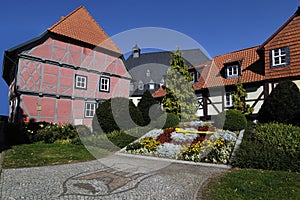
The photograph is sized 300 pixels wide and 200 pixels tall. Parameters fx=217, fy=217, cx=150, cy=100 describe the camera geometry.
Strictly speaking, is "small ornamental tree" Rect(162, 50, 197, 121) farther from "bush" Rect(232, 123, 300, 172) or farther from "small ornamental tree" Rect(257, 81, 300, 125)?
"bush" Rect(232, 123, 300, 172)

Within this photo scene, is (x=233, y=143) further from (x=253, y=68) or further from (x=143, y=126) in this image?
(x=253, y=68)

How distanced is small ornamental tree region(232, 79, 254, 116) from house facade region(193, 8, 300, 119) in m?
0.76

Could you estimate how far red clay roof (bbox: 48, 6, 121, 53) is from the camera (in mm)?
17464

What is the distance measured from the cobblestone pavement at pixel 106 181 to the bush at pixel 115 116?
5.54 m

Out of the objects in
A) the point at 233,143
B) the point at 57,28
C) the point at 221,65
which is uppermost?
the point at 57,28

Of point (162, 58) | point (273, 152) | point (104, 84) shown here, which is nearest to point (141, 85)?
point (162, 58)

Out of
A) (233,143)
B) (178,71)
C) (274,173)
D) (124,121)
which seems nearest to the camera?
(274,173)

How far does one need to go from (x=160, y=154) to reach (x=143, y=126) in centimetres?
468

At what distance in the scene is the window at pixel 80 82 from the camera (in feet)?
58.7

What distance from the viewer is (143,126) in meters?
13.7

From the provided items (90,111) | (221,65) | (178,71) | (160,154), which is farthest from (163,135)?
(221,65)

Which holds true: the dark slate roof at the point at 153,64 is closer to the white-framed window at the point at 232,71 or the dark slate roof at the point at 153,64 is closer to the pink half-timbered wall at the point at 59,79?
the pink half-timbered wall at the point at 59,79

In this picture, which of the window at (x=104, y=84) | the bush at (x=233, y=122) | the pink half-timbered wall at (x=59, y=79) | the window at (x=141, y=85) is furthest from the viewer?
the window at (x=141, y=85)

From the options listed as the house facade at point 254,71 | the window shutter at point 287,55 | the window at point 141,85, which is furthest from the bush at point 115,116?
the window at point 141,85
